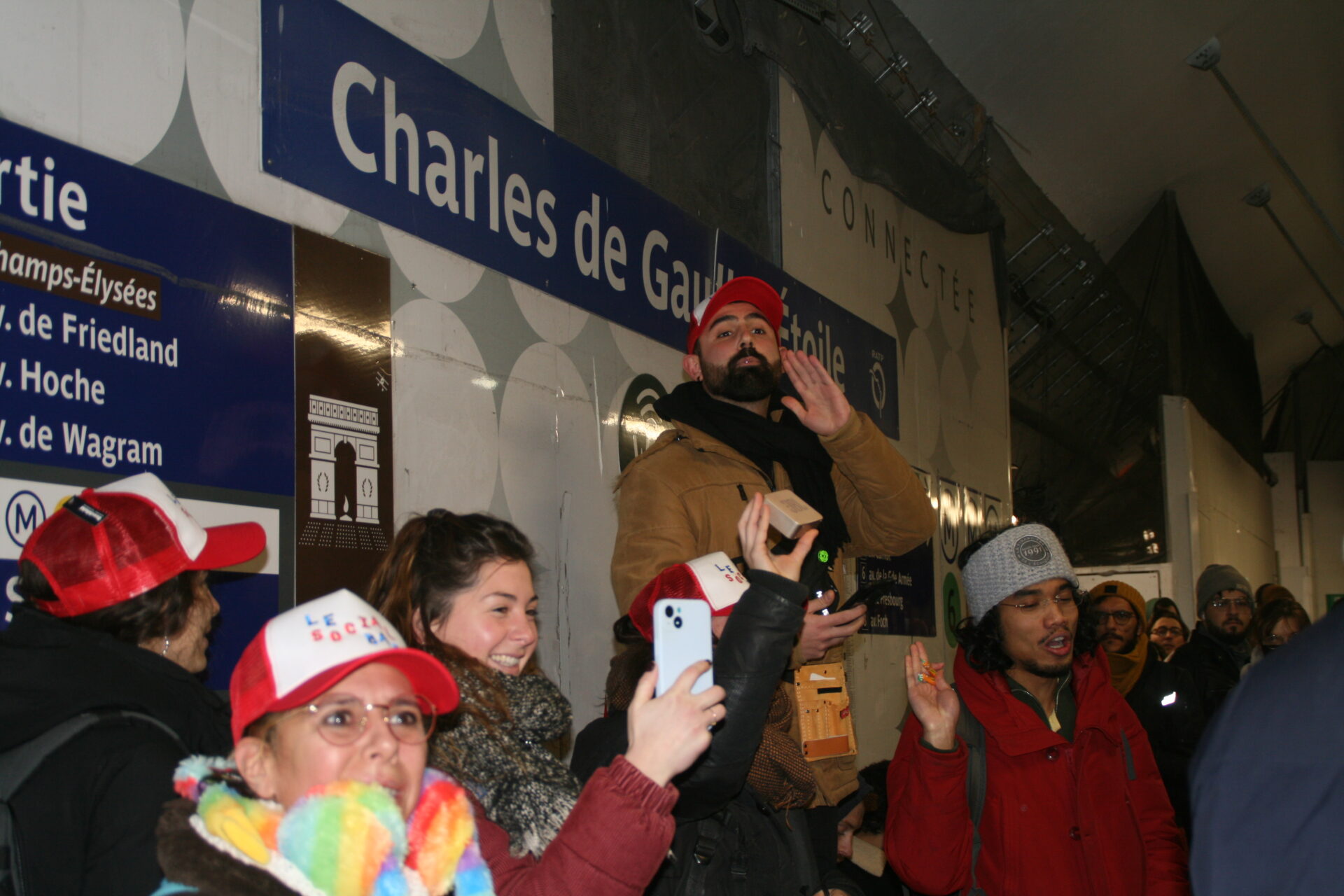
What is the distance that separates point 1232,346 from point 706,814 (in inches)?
541

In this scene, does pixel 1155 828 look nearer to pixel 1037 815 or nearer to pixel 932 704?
pixel 1037 815

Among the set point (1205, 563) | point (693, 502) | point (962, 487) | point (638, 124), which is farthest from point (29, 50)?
Answer: point (1205, 563)

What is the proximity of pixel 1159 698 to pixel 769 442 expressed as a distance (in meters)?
2.01

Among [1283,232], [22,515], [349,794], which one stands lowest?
[349,794]

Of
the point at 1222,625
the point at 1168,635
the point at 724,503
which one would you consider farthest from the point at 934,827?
the point at 1168,635

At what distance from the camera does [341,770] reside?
51.7 inches

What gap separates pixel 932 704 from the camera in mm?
2496

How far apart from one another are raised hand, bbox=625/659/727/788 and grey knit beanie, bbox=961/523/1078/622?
4.78 feet

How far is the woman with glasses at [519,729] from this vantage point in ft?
4.78

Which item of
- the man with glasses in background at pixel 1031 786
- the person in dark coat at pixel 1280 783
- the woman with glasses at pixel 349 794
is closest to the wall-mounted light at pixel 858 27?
the man with glasses in background at pixel 1031 786

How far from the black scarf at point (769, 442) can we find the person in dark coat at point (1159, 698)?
3.35 ft

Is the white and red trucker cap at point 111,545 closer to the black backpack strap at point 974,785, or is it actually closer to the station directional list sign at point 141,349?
the station directional list sign at point 141,349

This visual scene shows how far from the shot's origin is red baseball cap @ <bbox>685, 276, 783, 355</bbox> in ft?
9.99

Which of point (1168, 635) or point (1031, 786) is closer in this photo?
point (1031, 786)
